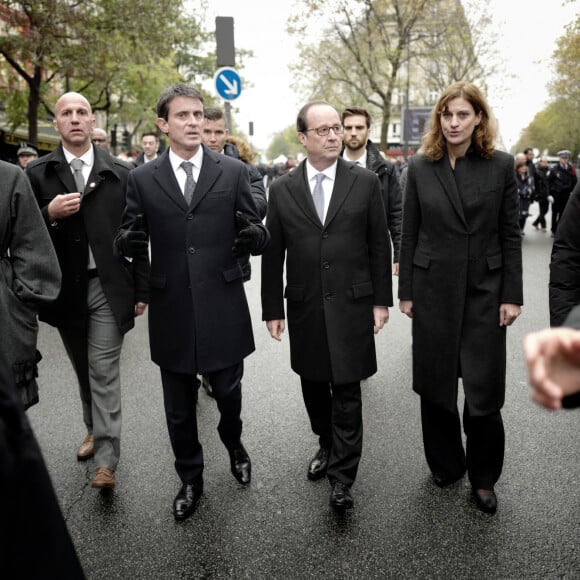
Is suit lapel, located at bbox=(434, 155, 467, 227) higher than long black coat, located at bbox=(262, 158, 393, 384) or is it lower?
higher

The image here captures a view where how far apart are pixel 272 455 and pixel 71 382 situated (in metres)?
2.36

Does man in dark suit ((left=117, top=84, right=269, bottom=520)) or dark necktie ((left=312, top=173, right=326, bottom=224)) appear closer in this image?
man in dark suit ((left=117, top=84, right=269, bottom=520))

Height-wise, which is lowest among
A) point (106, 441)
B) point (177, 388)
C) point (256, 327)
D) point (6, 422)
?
point (256, 327)

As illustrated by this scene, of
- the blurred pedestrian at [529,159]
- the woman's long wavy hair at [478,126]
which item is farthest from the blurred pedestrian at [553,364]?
the blurred pedestrian at [529,159]

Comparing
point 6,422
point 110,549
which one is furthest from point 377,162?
point 6,422

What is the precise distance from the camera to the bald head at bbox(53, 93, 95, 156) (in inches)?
144

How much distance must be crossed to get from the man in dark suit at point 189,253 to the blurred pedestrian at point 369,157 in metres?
2.42

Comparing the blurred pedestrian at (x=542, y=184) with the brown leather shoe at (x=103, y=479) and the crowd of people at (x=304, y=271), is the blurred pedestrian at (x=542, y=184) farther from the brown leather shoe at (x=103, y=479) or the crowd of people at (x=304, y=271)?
the brown leather shoe at (x=103, y=479)

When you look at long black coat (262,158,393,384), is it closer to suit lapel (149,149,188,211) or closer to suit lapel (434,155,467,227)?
suit lapel (434,155,467,227)

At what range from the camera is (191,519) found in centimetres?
329

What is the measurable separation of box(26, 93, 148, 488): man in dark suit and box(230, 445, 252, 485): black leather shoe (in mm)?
697

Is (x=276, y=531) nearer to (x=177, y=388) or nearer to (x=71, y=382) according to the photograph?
(x=177, y=388)


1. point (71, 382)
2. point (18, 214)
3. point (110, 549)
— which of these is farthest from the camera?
point (71, 382)

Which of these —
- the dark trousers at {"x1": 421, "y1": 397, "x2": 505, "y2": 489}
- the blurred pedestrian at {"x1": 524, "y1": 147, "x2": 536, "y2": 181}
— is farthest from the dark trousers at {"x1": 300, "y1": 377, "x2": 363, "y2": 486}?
the blurred pedestrian at {"x1": 524, "y1": 147, "x2": 536, "y2": 181}
